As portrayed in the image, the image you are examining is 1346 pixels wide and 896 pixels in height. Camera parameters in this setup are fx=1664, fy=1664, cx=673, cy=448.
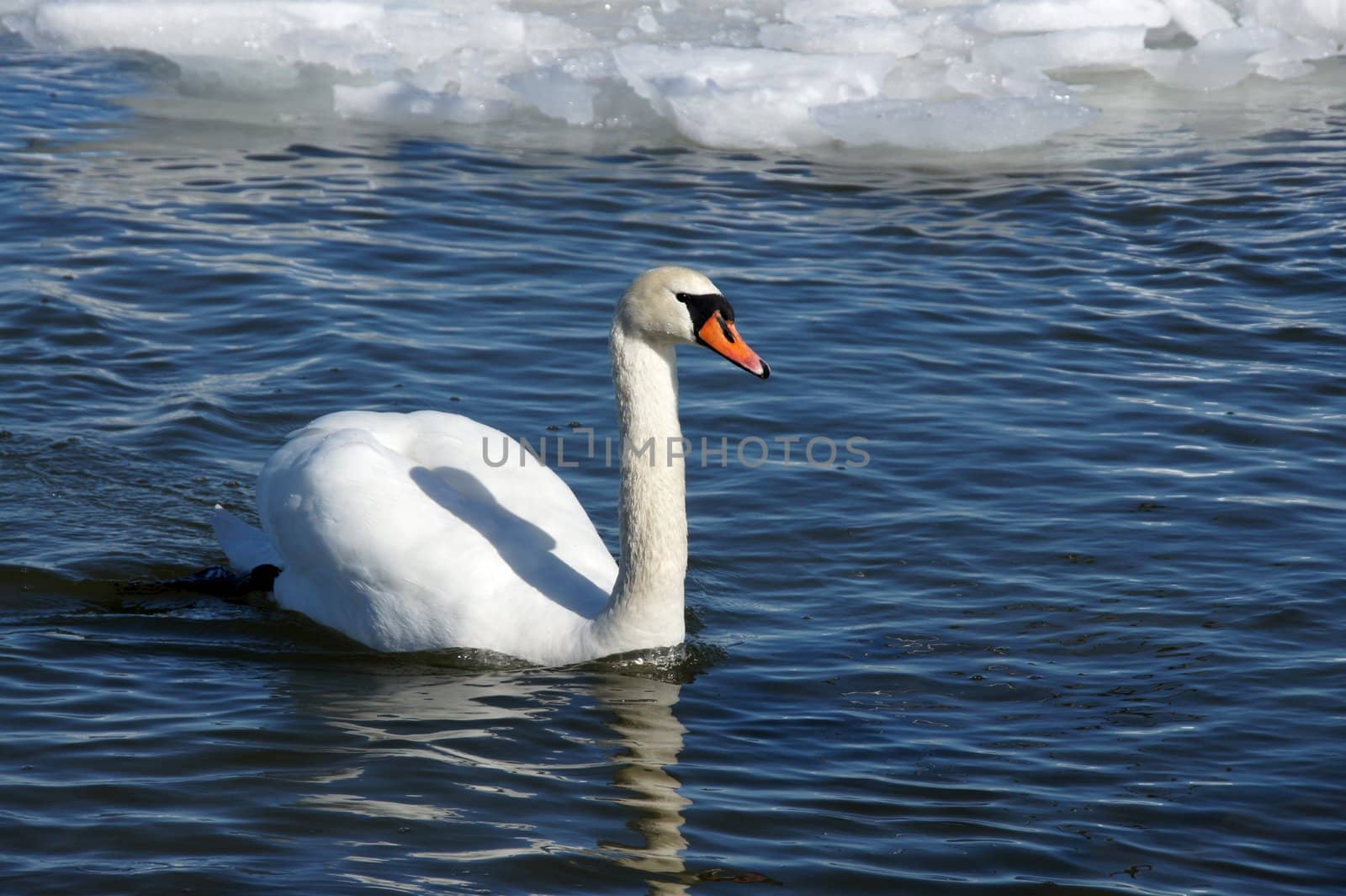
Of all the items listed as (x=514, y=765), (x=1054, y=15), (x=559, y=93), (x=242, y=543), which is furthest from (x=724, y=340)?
(x=1054, y=15)

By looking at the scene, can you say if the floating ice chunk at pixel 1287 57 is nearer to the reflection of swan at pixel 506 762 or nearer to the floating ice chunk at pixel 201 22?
the floating ice chunk at pixel 201 22

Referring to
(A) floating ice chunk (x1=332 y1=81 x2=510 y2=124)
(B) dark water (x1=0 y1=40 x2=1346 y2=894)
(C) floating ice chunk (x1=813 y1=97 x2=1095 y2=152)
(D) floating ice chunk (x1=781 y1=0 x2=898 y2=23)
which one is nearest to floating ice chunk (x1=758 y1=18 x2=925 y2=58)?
(D) floating ice chunk (x1=781 y1=0 x2=898 y2=23)

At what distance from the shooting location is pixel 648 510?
5.98m

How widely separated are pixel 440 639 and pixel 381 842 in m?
1.34

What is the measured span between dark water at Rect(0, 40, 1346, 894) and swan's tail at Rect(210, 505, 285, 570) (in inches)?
10.2

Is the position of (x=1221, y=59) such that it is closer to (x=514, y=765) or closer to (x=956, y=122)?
(x=956, y=122)

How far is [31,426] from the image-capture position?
27.0 feet

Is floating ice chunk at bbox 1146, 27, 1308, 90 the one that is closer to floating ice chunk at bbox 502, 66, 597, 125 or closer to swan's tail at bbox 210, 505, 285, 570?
floating ice chunk at bbox 502, 66, 597, 125

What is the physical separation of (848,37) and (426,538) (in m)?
10.1

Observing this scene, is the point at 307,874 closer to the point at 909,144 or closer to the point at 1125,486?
the point at 1125,486

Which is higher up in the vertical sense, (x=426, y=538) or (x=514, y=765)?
(x=426, y=538)

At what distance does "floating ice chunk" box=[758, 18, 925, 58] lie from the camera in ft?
49.1

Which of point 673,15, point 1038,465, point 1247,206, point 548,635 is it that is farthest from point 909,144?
point 548,635

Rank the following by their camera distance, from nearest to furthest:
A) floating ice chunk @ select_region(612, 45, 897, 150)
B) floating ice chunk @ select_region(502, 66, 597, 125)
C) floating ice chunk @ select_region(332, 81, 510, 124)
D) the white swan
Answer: the white swan < floating ice chunk @ select_region(612, 45, 897, 150) < floating ice chunk @ select_region(502, 66, 597, 125) < floating ice chunk @ select_region(332, 81, 510, 124)
